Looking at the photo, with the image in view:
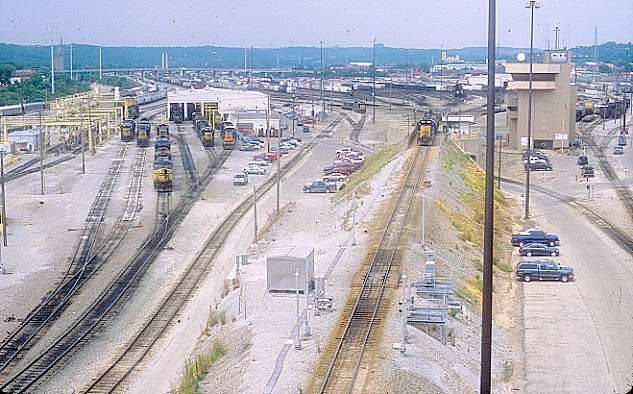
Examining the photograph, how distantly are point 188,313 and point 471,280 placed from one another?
3696 millimetres

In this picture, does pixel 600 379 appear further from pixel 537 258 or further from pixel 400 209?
pixel 400 209

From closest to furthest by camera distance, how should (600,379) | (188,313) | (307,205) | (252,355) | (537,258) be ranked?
(252,355) < (600,379) < (188,313) < (537,258) < (307,205)

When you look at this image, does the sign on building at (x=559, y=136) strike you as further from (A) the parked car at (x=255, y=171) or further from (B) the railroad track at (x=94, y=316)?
(B) the railroad track at (x=94, y=316)

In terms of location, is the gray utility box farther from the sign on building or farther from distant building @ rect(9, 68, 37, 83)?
distant building @ rect(9, 68, 37, 83)

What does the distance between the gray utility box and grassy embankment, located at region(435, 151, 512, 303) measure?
78.4 inches

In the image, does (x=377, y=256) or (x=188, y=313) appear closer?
(x=188, y=313)

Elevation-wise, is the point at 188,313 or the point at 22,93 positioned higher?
the point at 22,93

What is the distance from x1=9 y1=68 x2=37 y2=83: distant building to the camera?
1827 inches

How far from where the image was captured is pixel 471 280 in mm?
12141

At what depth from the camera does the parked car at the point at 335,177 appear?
74.0ft

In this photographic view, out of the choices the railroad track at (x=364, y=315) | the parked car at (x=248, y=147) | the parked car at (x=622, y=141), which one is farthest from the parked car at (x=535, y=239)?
the parked car at (x=622, y=141)

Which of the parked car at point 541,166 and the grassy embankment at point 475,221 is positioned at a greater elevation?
the parked car at point 541,166

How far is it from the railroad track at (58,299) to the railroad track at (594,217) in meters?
8.64

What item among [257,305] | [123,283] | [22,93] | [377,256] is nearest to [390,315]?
[257,305]
